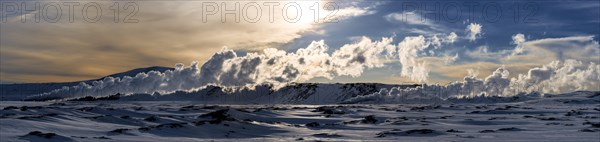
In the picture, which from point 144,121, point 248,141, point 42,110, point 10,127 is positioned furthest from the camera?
point 42,110

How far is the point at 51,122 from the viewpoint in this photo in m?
64.5

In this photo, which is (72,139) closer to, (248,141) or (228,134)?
(248,141)

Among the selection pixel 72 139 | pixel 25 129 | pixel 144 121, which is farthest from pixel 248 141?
pixel 144 121

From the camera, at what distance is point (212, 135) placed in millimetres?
65875

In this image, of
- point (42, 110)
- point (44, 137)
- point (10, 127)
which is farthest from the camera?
point (42, 110)

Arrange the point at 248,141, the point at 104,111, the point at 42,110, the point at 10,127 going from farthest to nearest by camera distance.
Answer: the point at 104,111
the point at 42,110
the point at 248,141
the point at 10,127

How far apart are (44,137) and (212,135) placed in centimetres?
2306

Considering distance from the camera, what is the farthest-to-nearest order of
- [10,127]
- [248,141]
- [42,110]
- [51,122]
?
1. [42,110]
2. [51,122]
3. [248,141]
4. [10,127]

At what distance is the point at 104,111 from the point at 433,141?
73.5 meters

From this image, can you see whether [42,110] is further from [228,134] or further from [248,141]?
[248,141]

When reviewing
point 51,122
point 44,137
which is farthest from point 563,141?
point 51,122

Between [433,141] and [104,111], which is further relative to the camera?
[104,111]

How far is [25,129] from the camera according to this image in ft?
173

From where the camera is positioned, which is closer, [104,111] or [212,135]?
[212,135]
